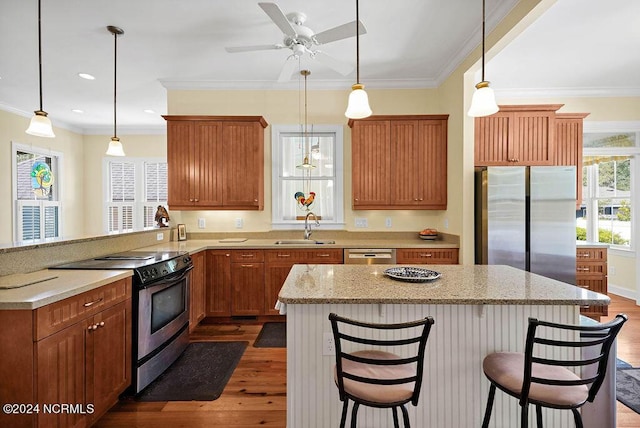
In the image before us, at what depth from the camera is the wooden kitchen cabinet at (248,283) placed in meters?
3.51

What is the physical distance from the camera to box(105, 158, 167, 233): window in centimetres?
616

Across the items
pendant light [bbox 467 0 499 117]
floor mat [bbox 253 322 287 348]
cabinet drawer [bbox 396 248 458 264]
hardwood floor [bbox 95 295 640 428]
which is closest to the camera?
pendant light [bbox 467 0 499 117]

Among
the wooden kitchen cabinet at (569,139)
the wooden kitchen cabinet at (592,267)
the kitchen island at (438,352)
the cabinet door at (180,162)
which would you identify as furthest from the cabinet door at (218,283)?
the wooden kitchen cabinet at (569,139)

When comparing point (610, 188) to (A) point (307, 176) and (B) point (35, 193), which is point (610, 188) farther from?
(B) point (35, 193)

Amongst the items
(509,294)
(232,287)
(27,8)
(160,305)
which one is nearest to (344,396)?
(509,294)

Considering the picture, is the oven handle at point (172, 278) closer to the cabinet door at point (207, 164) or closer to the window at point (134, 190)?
the cabinet door at point (207, 164)

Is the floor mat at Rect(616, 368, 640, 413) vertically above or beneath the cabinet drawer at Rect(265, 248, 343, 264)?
beneath

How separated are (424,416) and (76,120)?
22.9 ft

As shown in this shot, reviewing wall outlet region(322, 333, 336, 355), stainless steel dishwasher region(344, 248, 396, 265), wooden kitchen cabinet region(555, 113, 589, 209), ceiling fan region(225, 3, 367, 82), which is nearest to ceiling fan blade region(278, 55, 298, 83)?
ceiling fan region(225, 3, 367, 82)

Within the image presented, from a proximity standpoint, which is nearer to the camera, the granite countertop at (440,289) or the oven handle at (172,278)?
the granite countertop at (440,289)

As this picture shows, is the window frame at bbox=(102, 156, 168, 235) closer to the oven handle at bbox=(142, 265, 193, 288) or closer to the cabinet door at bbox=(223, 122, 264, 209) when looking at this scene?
the cabinet door at bbox=(223, 122, 264, 209)

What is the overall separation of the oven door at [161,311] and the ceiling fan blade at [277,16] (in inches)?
80.4

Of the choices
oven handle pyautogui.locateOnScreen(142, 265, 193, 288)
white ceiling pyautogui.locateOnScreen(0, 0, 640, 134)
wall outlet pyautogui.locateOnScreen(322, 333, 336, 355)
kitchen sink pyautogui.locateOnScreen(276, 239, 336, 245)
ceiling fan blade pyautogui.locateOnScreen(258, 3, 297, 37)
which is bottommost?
wall outlet pyautogui.locateOnScreen(322, 333, 336, 355)

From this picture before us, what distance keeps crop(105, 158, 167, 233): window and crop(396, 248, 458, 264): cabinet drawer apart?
487 cm
